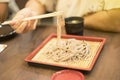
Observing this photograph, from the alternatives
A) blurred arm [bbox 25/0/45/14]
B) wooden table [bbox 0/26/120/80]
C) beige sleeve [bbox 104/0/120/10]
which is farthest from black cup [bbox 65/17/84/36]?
blurred arm [bbox 25/0/45/14]

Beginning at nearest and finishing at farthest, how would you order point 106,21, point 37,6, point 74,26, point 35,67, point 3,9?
point 35,67 → point 74,26 → point 106,21 → point 37,6 → point 3,9

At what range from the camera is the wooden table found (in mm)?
868

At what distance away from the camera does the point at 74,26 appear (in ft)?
3.65

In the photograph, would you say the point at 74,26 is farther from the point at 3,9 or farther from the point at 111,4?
the point at 3,9

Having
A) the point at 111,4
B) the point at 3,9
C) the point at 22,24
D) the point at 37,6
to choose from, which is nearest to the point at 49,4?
the point at 37,6

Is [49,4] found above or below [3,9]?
above

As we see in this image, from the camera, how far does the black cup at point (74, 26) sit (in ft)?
3.66

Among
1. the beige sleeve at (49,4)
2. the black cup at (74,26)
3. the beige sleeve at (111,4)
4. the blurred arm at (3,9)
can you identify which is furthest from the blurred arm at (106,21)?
the blurred arm at (3,9)

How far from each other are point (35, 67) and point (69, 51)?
16 cm

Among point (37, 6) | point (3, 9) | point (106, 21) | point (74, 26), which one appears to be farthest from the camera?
point (3, 9)

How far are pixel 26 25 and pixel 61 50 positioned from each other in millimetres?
323

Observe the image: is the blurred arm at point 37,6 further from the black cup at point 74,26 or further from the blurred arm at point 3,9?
the blurred arm at point 3,9

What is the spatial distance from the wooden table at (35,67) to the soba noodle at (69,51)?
6 centimetres

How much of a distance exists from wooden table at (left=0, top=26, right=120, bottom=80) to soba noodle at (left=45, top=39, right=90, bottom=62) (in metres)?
0.06
